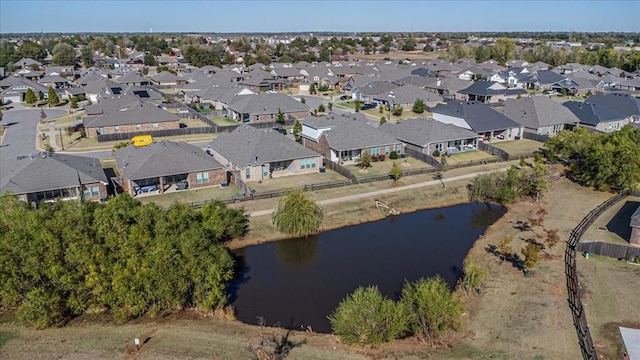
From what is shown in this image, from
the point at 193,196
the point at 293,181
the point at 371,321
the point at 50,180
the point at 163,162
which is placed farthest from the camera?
the point at 293,181

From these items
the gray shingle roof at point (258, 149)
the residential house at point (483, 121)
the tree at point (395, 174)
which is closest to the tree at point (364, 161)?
the tree at point (395, 174)

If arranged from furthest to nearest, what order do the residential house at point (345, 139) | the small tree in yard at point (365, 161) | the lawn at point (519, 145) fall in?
the lawn at point (519, 145) < the residential house at point (345, 139) < the small tree in yard at point (365, 161)

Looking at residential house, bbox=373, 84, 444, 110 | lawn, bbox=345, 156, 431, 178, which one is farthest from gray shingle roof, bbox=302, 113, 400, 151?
residential house, bbox=373, 84, 444, 110

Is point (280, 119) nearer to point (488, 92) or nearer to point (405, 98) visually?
point (405, 98)

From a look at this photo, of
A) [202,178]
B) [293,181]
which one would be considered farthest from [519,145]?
[202,178]

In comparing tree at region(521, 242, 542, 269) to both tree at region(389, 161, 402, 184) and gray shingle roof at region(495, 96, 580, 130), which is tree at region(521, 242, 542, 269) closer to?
tree at region(389, 161, 402, 184)

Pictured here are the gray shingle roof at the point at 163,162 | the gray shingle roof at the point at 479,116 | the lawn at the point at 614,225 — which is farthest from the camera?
the gray shingle roof at the point at 479,116

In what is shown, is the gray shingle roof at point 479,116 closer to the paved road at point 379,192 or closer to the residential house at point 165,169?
the paved road at point 379,192
